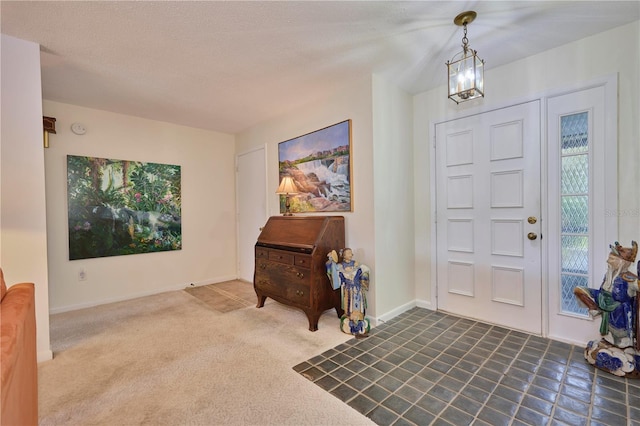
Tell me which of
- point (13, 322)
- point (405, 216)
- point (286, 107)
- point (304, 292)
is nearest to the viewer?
point (13, 322)

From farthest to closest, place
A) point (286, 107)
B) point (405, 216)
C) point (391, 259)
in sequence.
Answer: point (286, 107) → point (405, 216) → point (391, 259)

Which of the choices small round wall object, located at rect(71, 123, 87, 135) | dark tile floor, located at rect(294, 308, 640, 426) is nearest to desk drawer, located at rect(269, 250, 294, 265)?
dark tile floor, located at rect(294, 308, 640, 426)

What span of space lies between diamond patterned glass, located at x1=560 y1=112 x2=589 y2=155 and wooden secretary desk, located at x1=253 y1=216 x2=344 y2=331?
200 cm

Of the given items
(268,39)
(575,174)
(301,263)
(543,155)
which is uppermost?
(268,39)

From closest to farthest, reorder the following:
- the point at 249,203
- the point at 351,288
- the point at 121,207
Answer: the point at 351,288 → the point at 121,207 → the point at 249,203

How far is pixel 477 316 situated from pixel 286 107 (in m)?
3.14

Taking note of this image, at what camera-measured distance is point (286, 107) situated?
3471 millimetres

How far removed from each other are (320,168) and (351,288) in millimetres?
1394

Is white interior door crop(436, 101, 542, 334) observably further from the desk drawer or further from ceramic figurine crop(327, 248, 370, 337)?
the desk drawer

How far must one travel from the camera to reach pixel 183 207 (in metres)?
4.12

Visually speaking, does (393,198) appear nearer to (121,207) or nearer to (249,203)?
(249,203)

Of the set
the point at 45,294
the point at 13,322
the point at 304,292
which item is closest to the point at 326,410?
the point at 304,292

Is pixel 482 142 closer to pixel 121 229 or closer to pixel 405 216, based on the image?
pixel 405 216

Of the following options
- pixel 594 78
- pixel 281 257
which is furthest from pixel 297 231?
pixel 594 78
